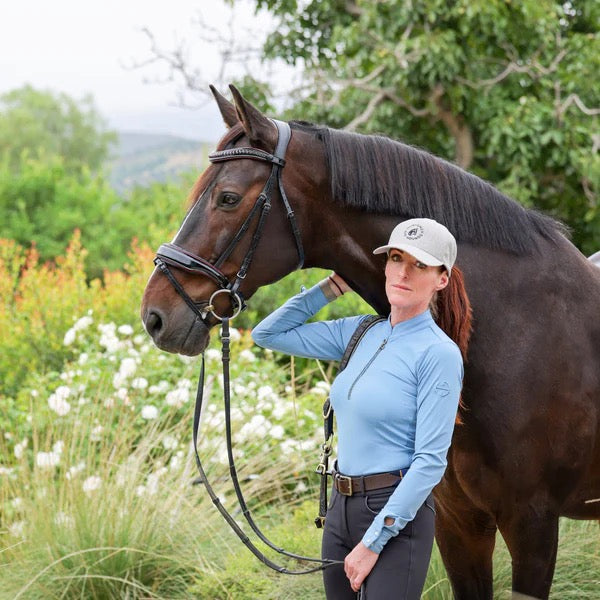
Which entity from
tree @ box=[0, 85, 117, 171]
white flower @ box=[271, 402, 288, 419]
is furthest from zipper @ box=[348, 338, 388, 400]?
tree @ box=[0, 85, 117, 171]

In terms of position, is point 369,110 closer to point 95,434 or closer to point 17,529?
point 95,434

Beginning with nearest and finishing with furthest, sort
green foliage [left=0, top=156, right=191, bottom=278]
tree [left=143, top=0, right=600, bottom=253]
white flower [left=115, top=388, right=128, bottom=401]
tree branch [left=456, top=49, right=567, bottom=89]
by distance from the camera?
white flower [left=115, top=388, right=128, bottom=401] < tree [left=143, top=0, right=600, bottom=253] < tree branch [left=456, top=49, right=567, bottom=89] < green foliage [left=0, top=156, right=191, bottom=278]

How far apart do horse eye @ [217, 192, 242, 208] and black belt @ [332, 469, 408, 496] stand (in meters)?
0.81

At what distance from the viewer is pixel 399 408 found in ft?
6.73

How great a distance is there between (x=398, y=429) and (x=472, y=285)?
1.98 ft

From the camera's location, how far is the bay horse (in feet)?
7.60

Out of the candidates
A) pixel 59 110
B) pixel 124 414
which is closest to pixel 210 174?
pixel 124 414

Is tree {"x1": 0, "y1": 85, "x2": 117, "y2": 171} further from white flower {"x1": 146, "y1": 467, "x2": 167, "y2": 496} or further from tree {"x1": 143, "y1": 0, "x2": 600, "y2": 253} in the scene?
white flower {"x1": 146, "y1": 467, "x2": 167, "y2": 496}

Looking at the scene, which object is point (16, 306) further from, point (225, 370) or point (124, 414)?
point (225, 370)

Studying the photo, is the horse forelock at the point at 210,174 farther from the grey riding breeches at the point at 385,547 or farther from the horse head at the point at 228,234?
the grey riding breeches at the point at 385,547

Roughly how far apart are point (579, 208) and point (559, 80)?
1.80 meters

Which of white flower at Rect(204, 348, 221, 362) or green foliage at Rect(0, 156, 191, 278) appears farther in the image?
green foliage at Rect(0, 156, 191, 278)

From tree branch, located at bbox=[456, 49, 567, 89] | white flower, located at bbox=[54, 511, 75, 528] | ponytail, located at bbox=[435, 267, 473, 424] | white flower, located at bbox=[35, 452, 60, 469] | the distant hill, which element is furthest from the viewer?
the distant hill

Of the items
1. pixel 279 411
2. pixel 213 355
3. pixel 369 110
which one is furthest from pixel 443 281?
pixel 369 110
